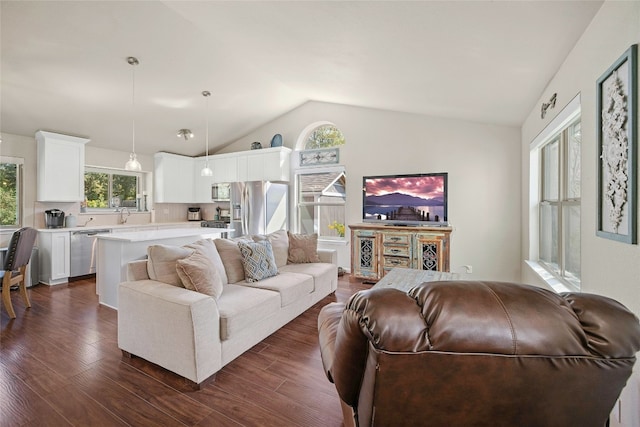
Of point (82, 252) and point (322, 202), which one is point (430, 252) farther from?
point (82, 252)

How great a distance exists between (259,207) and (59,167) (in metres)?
3.22

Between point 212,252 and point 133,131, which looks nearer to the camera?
point 212,252

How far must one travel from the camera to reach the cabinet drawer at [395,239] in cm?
411

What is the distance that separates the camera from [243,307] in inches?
84.9

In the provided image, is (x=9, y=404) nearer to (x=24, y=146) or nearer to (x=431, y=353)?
(x=431, y=353)

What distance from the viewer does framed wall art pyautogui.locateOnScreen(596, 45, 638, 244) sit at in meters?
1.21

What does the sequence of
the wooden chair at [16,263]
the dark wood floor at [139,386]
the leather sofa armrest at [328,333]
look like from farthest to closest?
the wooden chair at [16,263], the dark wood floor at [139,386], the leather sofa armrest at [328,333]

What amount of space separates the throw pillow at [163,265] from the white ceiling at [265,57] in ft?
7.38

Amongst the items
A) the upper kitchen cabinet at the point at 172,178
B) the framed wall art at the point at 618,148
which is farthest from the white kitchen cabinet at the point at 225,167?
the framed wall art at the point at 618,148

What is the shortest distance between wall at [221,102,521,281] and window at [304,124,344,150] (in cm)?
26

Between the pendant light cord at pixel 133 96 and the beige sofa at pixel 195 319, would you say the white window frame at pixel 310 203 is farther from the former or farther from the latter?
the pendant light cord at pixel 133 96

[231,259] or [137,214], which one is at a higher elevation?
[137,214]

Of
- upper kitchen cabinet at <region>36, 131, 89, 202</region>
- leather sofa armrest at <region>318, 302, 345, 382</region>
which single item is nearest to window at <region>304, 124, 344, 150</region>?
upper kitchen cabinet at <region>36, 131, 89, 202</region>

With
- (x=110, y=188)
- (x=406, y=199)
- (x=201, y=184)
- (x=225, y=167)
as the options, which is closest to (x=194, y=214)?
(x=201, y=184)
